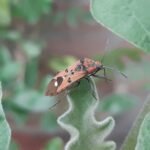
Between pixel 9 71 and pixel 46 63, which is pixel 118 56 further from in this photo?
pixel 46 63

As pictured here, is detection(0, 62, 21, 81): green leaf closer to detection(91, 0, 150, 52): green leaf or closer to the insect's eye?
the insect's eye


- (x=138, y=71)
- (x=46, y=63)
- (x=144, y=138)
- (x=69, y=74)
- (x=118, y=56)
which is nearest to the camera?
(x=144, y=138)

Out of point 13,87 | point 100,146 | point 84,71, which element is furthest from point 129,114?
point 100,146

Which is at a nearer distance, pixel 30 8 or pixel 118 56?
pixel 118 56

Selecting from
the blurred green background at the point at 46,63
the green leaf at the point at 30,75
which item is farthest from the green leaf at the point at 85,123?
the green leaf at the point at 30,75

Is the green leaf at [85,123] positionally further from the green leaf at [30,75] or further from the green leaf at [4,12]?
the green leaf at [30,75]

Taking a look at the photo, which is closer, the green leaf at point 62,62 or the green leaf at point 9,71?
the green leaf at point 9,71

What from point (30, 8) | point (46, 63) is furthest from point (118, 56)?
point (46, 63)
